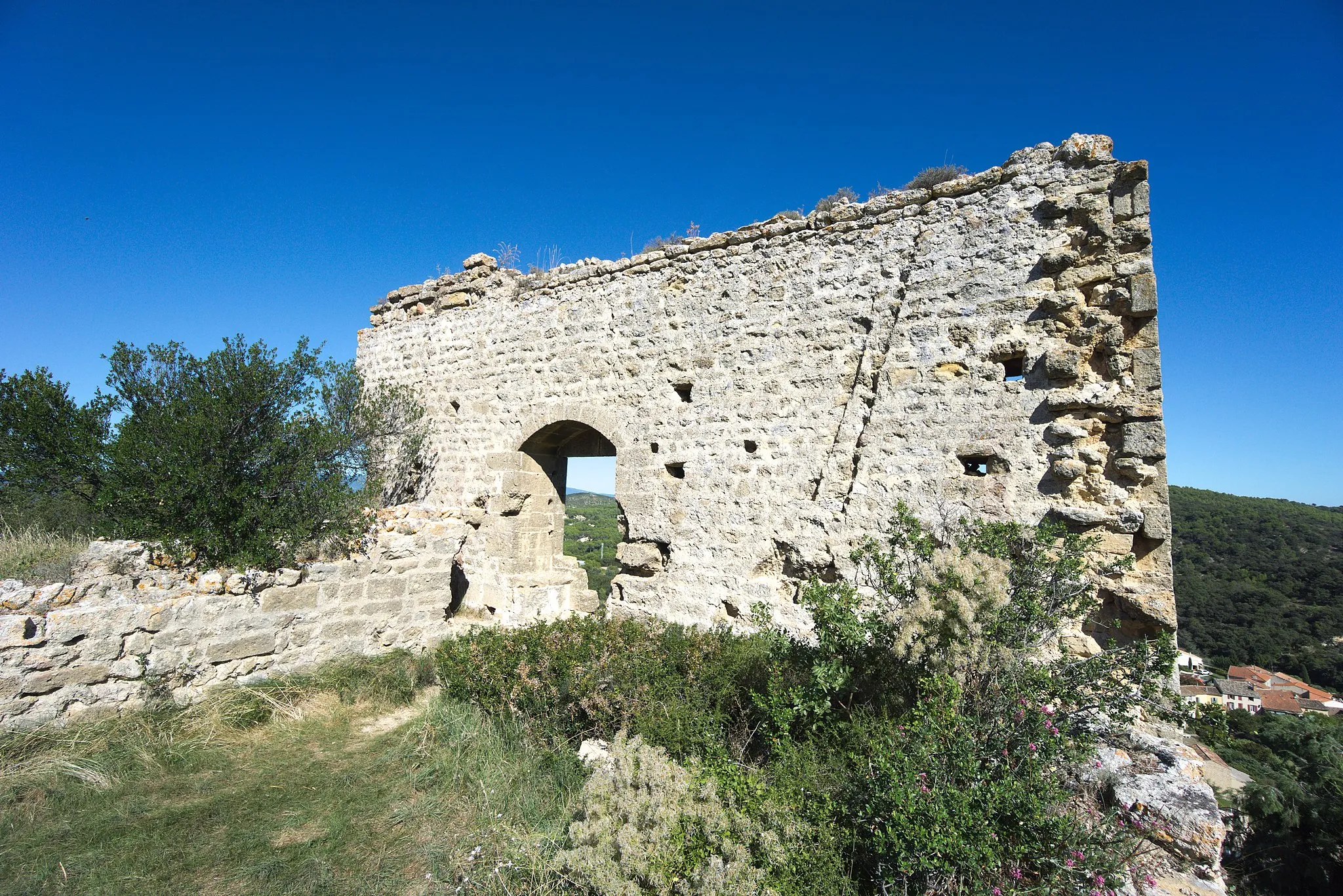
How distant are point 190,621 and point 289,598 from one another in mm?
719

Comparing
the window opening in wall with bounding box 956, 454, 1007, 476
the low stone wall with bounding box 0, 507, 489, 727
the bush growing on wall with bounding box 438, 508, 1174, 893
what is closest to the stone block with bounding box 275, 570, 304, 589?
the low stone wall with bounding box 0, 507, 489, 727

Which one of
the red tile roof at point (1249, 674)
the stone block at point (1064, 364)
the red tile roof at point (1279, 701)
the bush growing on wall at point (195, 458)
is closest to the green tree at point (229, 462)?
the bush growing on wall at point (195, 458)

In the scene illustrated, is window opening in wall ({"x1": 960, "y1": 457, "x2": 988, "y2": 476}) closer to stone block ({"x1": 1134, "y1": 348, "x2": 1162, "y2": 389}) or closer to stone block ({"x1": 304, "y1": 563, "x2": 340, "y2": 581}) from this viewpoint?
stone block ({"x1": 1134, "y1": 348, "x2": 1162, "y2": 389})

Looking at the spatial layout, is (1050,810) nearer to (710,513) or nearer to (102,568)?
(710,513)

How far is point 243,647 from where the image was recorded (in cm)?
492

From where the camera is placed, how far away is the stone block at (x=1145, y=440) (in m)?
Answer: 4.30

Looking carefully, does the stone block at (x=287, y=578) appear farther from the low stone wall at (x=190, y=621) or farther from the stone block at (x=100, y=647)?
the stone block at (x=100, y=647)

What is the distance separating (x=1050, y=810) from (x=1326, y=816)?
393 cm

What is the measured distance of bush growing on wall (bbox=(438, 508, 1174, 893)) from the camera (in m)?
2.59

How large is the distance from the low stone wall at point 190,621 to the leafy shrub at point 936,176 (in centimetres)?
623

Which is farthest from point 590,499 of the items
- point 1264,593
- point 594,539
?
point 1264,593

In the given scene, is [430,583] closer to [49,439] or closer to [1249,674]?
[49,439]

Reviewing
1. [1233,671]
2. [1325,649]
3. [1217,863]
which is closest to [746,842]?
[1217,863]

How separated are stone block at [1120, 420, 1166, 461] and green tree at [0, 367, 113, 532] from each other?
28.7 ft
